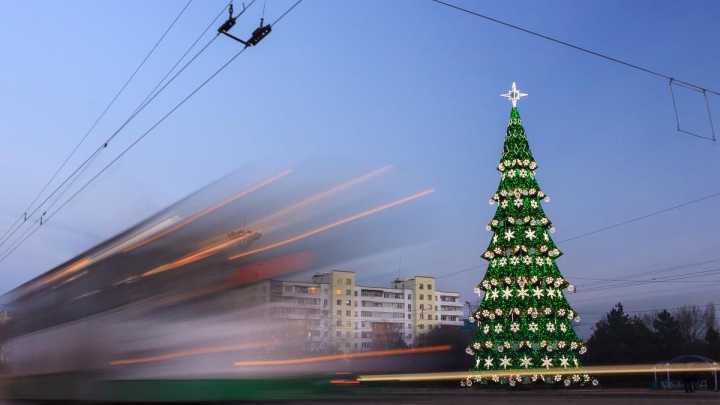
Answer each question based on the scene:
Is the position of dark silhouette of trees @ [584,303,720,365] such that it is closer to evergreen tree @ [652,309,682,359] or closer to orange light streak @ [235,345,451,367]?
evergreen tree @ [652,309,682,359]

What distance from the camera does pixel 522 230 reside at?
3259cm

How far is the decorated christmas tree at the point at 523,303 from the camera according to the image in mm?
31266

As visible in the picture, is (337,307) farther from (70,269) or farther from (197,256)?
(70,269)

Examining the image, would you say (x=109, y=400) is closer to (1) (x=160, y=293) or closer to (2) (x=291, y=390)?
(1) (x=160, y=293)

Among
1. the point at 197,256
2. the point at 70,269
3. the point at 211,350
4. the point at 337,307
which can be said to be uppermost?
the point at 70,269

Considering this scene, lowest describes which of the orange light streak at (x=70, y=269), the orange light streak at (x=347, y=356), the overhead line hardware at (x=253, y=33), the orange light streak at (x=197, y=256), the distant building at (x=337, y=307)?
the orange light streak at (x=347, y=356)

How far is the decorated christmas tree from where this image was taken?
103ft

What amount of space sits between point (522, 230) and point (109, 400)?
944 inches

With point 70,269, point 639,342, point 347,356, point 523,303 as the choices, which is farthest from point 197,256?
point 639,342

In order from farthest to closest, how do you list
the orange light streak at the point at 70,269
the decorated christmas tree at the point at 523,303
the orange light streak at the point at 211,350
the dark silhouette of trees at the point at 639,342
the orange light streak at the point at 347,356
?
the dark silhouette of trees at the point at 639,342 < the decorated christmas tree at the point at 523,303 < the orange light streak at the point at 70,269 < the orange light streak at the point at 347,356 < the orange light streak at the point at 211,350

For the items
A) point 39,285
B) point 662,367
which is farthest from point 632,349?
point 39,285

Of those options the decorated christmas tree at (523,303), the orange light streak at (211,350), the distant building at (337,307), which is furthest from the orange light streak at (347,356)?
the decorated christmas tree at (523,303)

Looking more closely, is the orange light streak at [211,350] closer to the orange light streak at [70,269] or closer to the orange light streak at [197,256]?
the orange light streak at [197,256]

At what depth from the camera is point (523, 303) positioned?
31734 millimetres
